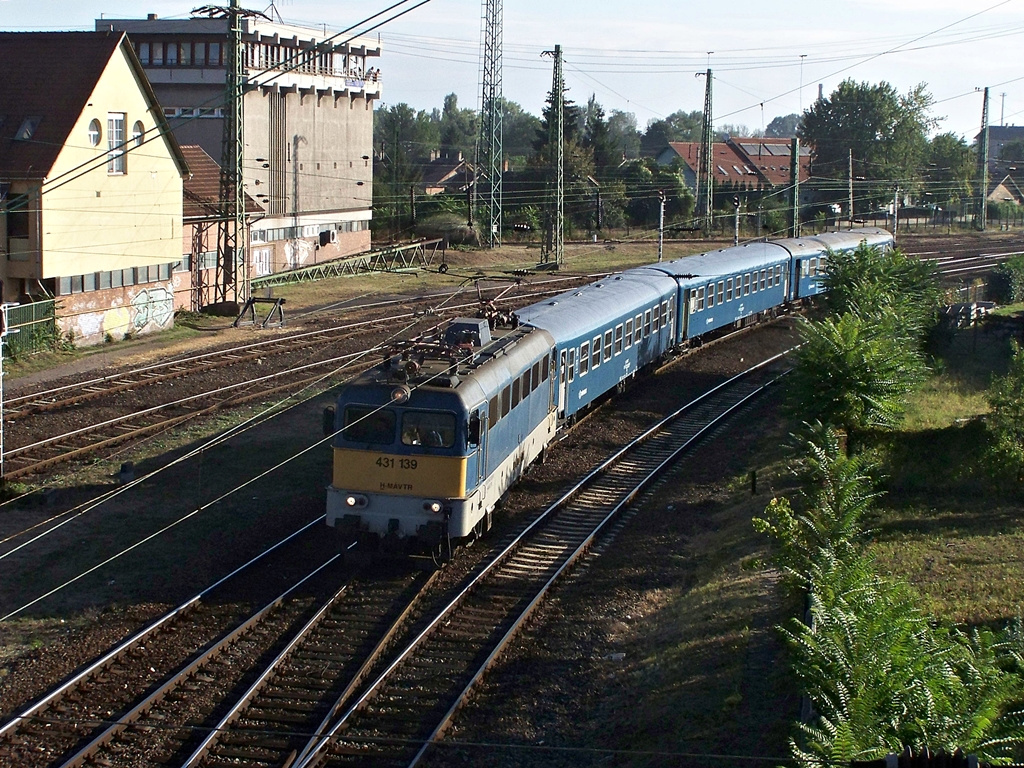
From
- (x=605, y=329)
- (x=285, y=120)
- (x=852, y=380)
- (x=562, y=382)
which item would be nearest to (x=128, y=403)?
(x=562, y=382)

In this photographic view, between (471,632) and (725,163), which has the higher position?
(725,163)

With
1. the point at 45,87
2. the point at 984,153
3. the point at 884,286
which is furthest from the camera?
the point at 984,153

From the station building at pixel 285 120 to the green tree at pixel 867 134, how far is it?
1616 inches

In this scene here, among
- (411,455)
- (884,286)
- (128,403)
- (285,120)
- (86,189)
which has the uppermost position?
(285,120)

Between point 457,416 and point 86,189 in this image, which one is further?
point 86,189

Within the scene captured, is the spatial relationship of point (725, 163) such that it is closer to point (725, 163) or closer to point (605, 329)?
point (725, 163)

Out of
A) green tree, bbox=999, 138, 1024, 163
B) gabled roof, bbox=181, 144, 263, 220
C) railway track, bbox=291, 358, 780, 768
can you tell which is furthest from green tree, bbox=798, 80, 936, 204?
railway track, bbox=291, 358, 780, 768

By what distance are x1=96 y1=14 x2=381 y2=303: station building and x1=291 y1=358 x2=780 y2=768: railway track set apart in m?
33.8

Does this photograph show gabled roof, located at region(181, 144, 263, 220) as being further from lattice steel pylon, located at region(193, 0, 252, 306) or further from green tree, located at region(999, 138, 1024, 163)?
green tree, located at region(999, 138, 1024, 163)

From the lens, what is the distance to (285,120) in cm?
5681

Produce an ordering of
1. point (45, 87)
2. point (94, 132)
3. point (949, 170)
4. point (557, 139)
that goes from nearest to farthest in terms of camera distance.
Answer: point (94, 132) < point (45, 87) < point (557, 139) < point (949, 170)

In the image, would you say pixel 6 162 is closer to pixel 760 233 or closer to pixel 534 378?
pixel 534 378

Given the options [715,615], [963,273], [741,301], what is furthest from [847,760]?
[963,273]

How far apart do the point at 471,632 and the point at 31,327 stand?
20900 mm
